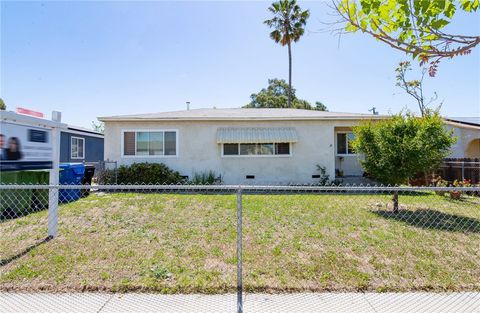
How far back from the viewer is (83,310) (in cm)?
333

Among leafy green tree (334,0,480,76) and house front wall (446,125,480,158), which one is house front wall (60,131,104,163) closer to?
leafy green tree (334,0,480,76)

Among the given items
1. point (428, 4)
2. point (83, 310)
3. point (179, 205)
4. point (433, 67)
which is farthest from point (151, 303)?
point (179, 205)

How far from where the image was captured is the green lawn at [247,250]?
13.2 feet

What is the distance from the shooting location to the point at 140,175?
43.3 feet

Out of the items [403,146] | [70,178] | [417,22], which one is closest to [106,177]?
[70,178]

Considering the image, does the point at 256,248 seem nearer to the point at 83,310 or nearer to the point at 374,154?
the point at 83,310

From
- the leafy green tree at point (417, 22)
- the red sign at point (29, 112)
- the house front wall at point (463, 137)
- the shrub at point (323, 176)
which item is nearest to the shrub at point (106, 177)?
the red sign at point (29, 112)

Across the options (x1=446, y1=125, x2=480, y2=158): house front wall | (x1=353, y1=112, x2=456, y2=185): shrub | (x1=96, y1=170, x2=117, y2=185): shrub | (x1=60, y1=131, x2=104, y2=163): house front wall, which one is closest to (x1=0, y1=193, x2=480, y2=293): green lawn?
(x1=353, y1=112, x2=456, y2=185): shrub

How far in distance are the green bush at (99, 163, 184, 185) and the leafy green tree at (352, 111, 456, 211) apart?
8.45 meters

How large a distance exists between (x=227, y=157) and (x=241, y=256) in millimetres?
10030

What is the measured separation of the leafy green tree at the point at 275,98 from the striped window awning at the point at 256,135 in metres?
32.1

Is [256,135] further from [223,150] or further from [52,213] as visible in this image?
[52,213]

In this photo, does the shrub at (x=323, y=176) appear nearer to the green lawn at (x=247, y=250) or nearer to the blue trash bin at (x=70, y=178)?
the green lawn at (x=247, y=250)

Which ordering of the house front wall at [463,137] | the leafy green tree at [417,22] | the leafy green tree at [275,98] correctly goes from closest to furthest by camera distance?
the leafy green tree at [417,22] < the house front wall at [463,137] < the leafy green tree at [275,98]
